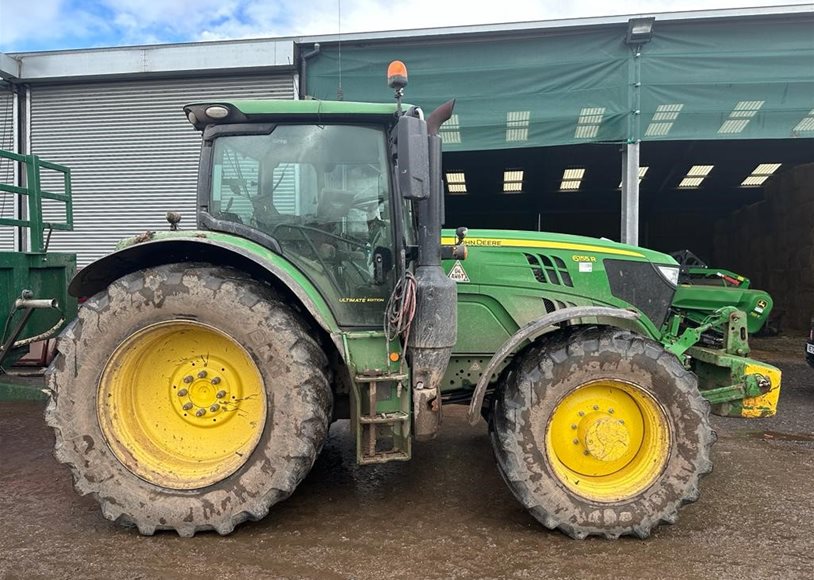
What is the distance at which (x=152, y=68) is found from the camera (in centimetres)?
775

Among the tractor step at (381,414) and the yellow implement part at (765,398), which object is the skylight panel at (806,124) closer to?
the yellow implement part at (765,398)

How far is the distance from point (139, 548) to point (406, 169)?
7.60 ft

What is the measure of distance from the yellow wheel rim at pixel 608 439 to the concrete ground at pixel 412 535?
0.30 metres

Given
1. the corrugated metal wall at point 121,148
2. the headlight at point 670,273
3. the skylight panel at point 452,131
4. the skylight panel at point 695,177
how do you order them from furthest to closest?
the skylight panel at point 695,177 < the corrugated metal wall at point 121,148 < the skylight panel at point 452,131 < the headlight at point 670,273

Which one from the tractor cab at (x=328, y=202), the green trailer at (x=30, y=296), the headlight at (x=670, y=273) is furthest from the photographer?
the green trailer at (x=30, y=296)

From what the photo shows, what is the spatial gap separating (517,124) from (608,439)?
5419 millimetres

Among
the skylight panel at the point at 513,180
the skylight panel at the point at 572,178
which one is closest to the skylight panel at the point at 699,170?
the skylight panel at the point at 572,178

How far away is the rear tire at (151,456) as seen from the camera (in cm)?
267

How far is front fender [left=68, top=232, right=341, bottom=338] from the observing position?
2705mm

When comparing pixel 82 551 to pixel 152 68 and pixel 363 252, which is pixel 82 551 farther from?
pixel 152 68

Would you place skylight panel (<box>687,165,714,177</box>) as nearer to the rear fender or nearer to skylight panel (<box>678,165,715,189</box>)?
skylight panel (<box>678,165,715,189</box>)

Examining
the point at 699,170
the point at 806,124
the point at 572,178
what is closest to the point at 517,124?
the point at 806,124

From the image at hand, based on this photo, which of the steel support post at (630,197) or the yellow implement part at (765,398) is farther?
the steel support post at (630,197)

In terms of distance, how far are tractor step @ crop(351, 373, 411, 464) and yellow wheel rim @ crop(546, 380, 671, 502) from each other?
775mm
